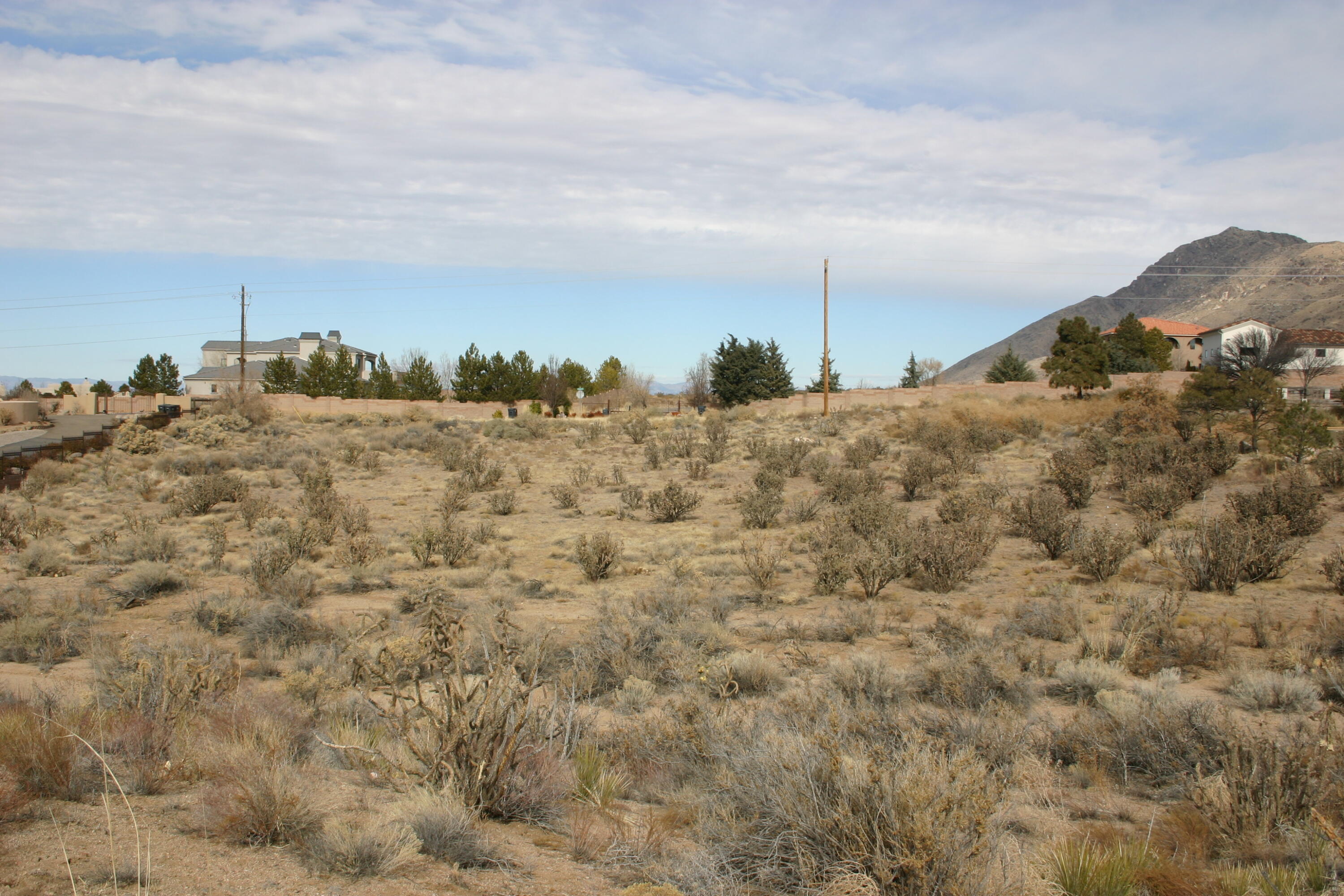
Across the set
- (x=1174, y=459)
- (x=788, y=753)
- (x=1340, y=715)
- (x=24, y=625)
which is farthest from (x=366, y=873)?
(x=1174, y=459)

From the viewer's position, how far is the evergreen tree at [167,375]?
282 feet

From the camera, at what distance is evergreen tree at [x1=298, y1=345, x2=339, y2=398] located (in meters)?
72.7

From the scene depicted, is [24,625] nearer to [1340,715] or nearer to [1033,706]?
[1033,706]

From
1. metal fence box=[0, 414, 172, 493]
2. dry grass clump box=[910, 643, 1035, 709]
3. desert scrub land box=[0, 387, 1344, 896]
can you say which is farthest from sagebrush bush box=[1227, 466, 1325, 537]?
metal fence box=[0, 414, 172, 493]

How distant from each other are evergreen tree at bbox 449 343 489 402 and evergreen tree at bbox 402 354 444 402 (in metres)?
0.55

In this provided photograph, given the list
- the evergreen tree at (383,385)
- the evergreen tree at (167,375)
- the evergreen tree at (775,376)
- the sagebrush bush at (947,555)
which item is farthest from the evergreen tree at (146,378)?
the sagebrush bush at (947,555)

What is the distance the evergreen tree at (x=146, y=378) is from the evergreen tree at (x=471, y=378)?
34.7 meters

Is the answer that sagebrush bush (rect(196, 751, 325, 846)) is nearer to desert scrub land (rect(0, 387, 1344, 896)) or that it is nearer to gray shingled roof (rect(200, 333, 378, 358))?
desert scrub land (rect(0, 387, 1344, 896))

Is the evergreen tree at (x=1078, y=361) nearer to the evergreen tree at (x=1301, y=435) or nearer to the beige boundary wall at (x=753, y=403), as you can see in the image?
the beige boundary wall at (x=753, y=403)

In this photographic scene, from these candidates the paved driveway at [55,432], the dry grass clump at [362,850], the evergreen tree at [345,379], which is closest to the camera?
the dry grass clump at [362,850]

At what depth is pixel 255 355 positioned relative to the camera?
111938 mm

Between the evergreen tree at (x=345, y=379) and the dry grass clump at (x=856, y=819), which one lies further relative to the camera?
the evergreen tree at (x=345, y=379)

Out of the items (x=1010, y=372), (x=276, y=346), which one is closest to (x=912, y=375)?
(x=1010, y=372)

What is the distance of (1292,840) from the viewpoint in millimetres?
4449
